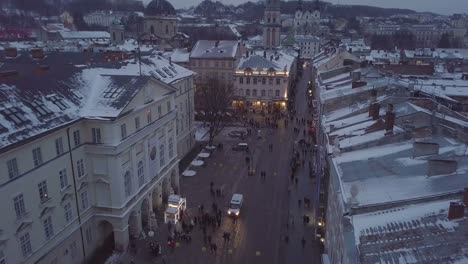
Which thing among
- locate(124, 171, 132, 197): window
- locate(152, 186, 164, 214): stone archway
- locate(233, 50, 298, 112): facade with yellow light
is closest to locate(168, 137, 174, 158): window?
locate(152, 186, 164, 214): stone archway

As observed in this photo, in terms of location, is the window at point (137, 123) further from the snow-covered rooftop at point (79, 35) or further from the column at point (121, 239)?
the snow-covered rooftop at point (79, 35)

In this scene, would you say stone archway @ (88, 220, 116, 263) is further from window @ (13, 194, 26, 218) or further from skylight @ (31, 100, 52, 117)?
skylight @ (31, 100, 52, 117)

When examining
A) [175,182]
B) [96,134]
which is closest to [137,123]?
[96,134]

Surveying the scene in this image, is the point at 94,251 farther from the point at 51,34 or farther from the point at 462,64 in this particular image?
the point at 51,34

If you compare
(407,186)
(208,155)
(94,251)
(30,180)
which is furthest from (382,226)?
(208,155)

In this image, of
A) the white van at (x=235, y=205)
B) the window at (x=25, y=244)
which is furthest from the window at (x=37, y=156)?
the white van at (x=235, y=205)

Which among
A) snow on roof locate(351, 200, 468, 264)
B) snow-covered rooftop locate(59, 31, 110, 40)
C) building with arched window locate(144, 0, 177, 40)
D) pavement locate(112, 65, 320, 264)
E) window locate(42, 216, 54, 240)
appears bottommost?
pavement locate(112, 65, 320, 264)
